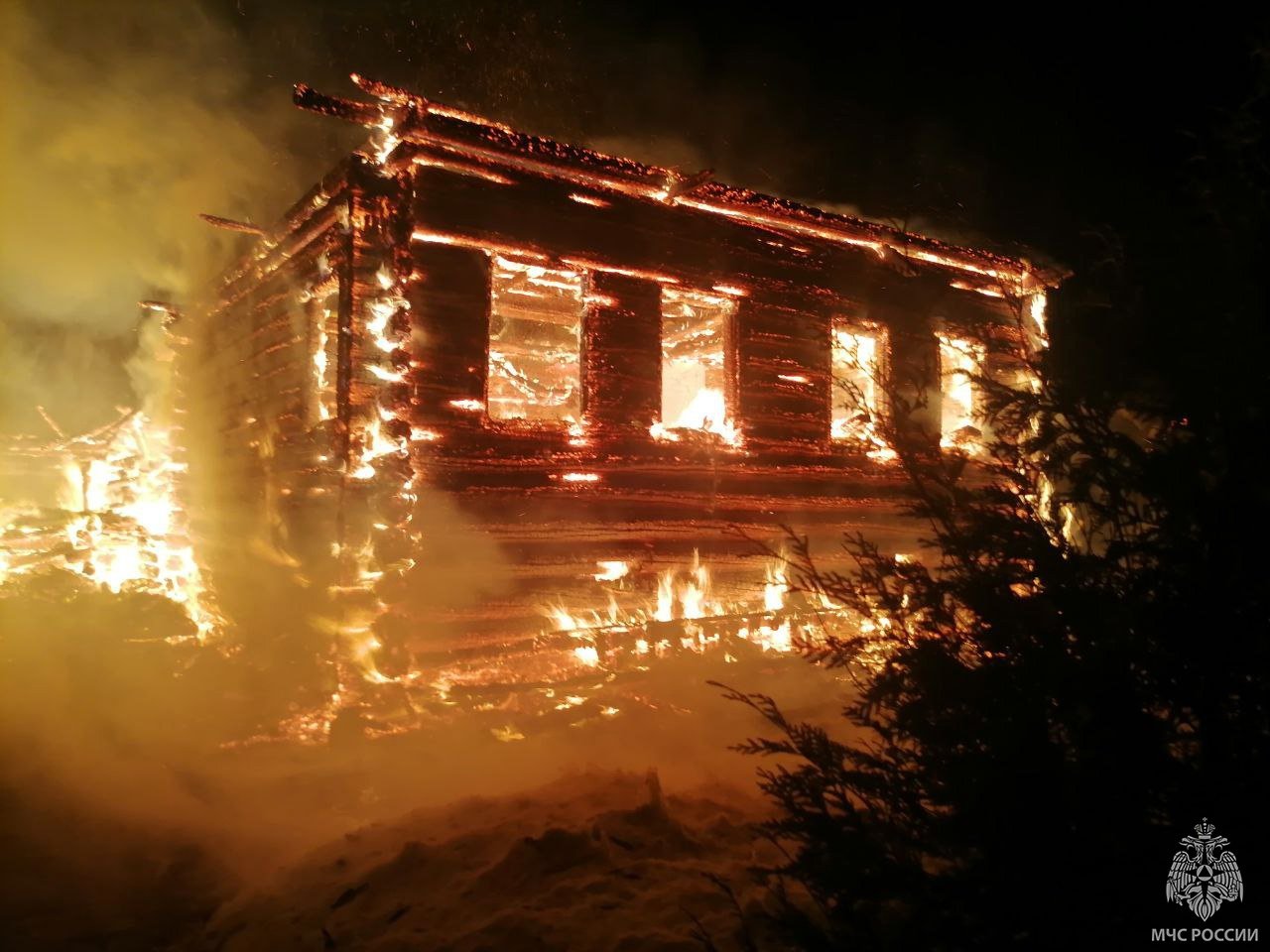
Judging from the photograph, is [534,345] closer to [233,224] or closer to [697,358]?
[697,358]

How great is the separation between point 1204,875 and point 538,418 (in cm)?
784

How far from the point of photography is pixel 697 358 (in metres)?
12.8

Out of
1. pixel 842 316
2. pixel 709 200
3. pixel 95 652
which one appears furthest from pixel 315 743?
pixel 842 316

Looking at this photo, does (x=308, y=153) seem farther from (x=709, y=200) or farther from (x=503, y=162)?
(x=709, y=200)

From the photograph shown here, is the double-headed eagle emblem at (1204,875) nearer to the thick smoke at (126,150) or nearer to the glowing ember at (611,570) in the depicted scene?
the glowing ember at (611,570)

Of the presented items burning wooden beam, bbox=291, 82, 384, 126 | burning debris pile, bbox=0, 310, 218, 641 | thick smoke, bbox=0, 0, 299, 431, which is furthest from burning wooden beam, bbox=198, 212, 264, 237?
burning debris pile, bbox=0, 310, 218, 641

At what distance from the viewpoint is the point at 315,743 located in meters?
6.36

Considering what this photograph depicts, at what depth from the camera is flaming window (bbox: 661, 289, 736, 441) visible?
9.22 metres

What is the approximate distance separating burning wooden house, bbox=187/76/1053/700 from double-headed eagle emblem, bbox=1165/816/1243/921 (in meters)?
3.96

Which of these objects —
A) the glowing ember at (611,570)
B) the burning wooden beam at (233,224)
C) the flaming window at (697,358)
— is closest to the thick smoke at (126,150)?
the burning wooden beam at (233,224)

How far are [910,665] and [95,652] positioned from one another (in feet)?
30.1

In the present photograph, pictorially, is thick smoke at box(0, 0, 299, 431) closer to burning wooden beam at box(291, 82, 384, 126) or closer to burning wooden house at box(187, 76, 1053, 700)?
burning wooden house at box(187, 76, 1053, 700)

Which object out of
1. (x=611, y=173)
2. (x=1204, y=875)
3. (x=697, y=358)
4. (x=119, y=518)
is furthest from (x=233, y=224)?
(x=1204, y=875)

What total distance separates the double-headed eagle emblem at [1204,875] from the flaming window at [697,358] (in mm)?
6792
